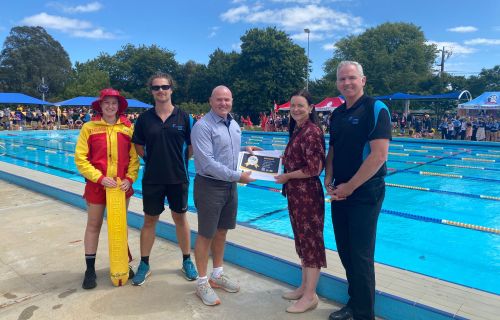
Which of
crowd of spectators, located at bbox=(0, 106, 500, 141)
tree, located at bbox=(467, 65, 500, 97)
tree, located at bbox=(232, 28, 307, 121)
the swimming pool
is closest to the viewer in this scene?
the swimming pool

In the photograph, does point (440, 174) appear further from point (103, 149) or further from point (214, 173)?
point (103, 149)

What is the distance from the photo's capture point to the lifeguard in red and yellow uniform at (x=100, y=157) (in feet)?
9.87

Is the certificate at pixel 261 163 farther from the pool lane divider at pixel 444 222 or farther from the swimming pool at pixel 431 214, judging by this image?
the pool lane divider at pixel 444 222

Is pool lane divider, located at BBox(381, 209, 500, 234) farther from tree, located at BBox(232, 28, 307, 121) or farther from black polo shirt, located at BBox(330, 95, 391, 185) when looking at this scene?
tree, located at BBox(232, 28, 307, 121)

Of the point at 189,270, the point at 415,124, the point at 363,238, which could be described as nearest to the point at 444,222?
the point at 363,238

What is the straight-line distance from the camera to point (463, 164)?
39.5 feet

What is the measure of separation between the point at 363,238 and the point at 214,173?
116 centimetres

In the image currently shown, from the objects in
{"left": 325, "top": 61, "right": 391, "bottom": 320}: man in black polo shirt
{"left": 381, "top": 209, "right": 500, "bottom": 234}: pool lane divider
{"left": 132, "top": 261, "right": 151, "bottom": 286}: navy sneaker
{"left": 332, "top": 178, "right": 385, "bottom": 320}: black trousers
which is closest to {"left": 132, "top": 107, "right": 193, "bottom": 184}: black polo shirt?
{"left": 132, "top": 261, "right": 151, "bottom": 286}: navy sneaker

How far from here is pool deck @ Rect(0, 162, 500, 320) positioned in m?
2.56

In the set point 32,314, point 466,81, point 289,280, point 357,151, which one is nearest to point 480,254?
point 289,280

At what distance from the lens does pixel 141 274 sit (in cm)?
313

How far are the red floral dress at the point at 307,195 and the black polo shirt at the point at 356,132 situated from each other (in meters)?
0.13

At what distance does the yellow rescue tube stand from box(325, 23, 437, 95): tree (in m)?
35.3

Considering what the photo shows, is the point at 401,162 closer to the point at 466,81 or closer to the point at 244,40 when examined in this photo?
the point at 466,81
